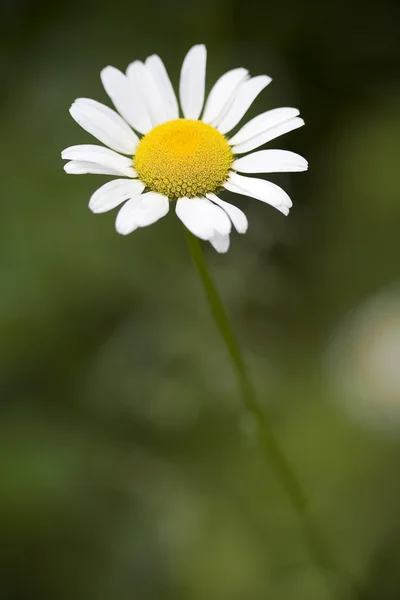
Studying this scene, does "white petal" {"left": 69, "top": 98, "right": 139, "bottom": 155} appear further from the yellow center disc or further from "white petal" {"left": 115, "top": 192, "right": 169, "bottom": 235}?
"white petal" {"left": 115, "top": 192, "right": 169, "bottom": 235}

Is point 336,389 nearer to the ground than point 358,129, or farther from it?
nearer to the ground

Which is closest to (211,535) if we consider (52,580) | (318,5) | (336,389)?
(52,580)

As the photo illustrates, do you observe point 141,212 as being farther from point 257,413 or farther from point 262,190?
point 257,413

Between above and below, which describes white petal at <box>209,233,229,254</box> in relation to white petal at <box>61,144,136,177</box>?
below

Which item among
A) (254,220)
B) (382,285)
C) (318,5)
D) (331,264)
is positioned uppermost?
(318,5)

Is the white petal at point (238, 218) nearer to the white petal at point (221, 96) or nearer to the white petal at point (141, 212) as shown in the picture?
the white petal at point (141, 212)

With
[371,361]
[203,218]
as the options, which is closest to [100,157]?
[203,218]

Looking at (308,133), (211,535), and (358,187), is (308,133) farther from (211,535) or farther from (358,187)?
(211,535)

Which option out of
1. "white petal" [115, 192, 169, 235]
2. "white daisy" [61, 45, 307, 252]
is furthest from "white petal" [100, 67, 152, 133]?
"white petal" [115, 192, 169, 235]
